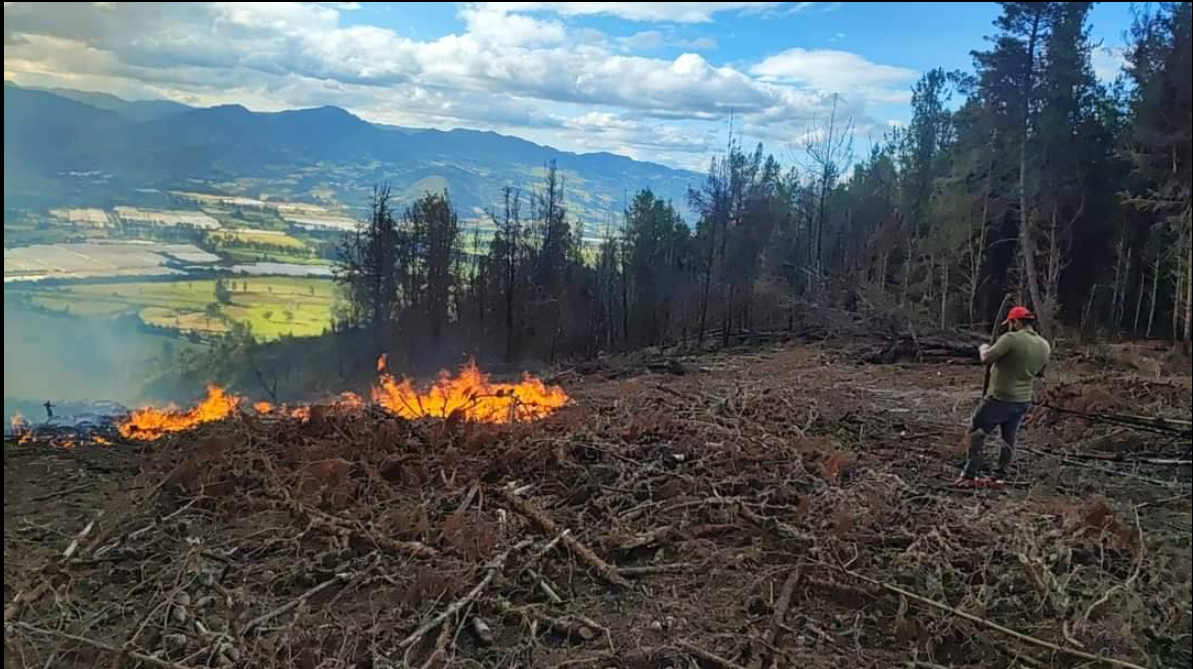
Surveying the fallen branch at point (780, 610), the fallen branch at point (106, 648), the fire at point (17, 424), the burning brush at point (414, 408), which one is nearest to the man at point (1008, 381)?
the fallen branch at point (780, 610)

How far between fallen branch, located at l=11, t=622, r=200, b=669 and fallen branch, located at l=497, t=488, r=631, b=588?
221 cm

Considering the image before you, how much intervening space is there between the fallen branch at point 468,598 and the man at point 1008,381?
380 centimetres

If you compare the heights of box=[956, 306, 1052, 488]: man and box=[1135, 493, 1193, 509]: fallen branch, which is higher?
box=[956, 306, 1052, 488]: man

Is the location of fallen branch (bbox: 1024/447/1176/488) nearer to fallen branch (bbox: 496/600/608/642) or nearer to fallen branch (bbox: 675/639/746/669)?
fallen branch (bbox: 675/639/746/669)

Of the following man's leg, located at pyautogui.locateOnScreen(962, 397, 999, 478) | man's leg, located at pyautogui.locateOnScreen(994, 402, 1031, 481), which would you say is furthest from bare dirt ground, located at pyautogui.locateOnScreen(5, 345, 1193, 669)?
man's leg, located at pyautogui.locateOnScreen(962, 397, 999, 478)

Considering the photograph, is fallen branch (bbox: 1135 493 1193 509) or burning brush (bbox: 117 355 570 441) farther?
burning brush (bbox: 117 355 570 441)

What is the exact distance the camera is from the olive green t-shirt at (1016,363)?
6.18 metres

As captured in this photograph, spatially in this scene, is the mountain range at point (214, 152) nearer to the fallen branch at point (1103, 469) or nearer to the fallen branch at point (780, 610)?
the fallen branch at point (780, 610)

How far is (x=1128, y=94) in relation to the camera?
16.8 m

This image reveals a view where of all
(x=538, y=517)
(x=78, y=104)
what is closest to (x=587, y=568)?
(x=538, y=517)

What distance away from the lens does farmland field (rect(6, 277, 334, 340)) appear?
31.6 feet

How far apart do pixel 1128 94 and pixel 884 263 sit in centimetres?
735

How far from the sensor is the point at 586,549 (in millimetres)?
4883

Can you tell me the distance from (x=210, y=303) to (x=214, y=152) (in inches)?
192
